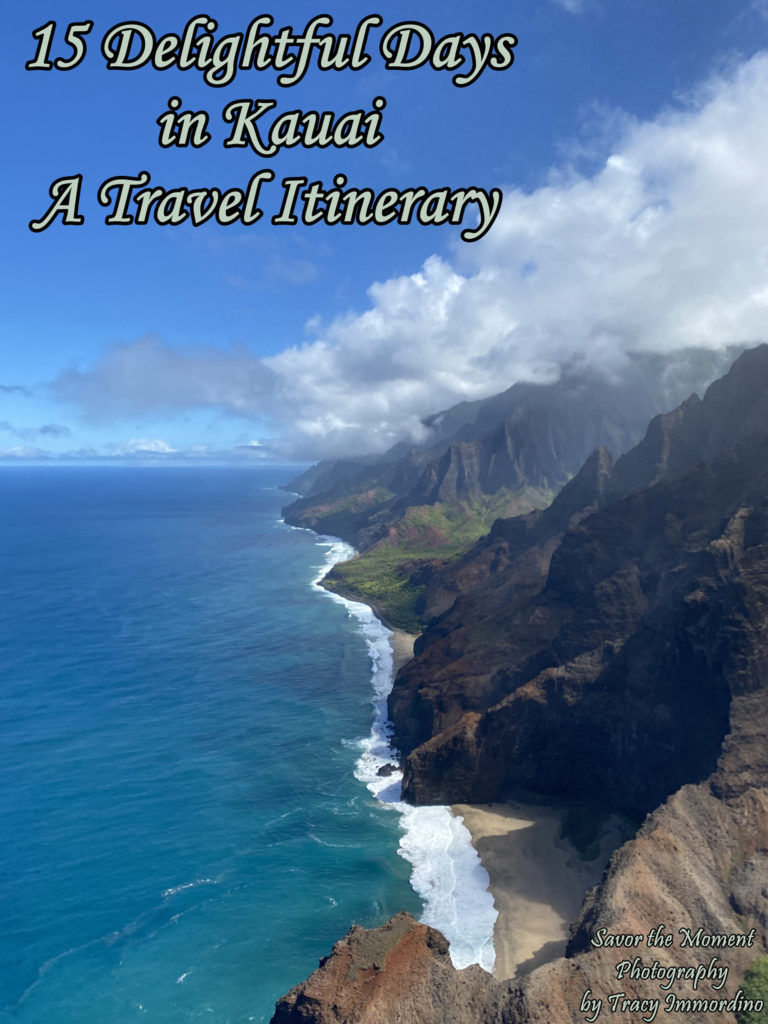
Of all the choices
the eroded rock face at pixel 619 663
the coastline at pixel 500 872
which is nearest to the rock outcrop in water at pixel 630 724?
the eroded rock face at pixel 619 663

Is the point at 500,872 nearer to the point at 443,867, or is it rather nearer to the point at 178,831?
the point at 443,867

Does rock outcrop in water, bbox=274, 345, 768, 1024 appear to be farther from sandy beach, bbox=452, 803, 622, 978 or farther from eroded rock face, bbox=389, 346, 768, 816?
sandy beach, bbox=452, 803, 622, 978

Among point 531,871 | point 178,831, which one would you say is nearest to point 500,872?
point 531,871

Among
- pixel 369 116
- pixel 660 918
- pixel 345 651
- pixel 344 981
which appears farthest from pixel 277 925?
pixel 345 651

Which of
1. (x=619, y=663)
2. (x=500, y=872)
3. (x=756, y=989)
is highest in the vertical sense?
(x=619, y=663)

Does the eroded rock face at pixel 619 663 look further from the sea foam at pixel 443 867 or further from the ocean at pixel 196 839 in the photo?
the ocean at pixel 196 839

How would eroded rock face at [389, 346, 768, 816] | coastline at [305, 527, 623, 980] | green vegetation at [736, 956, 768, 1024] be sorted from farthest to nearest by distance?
eroded rock face at [389, 346, 768, 816], coastline at [305, 527, 623, 980], green vegetation at [736, 956, 768, 1024]

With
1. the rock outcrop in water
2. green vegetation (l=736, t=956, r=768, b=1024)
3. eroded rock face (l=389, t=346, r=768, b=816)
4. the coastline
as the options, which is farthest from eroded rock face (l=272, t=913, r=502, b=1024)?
eroded rock face (l=389, t=346, r=768, b=816)
